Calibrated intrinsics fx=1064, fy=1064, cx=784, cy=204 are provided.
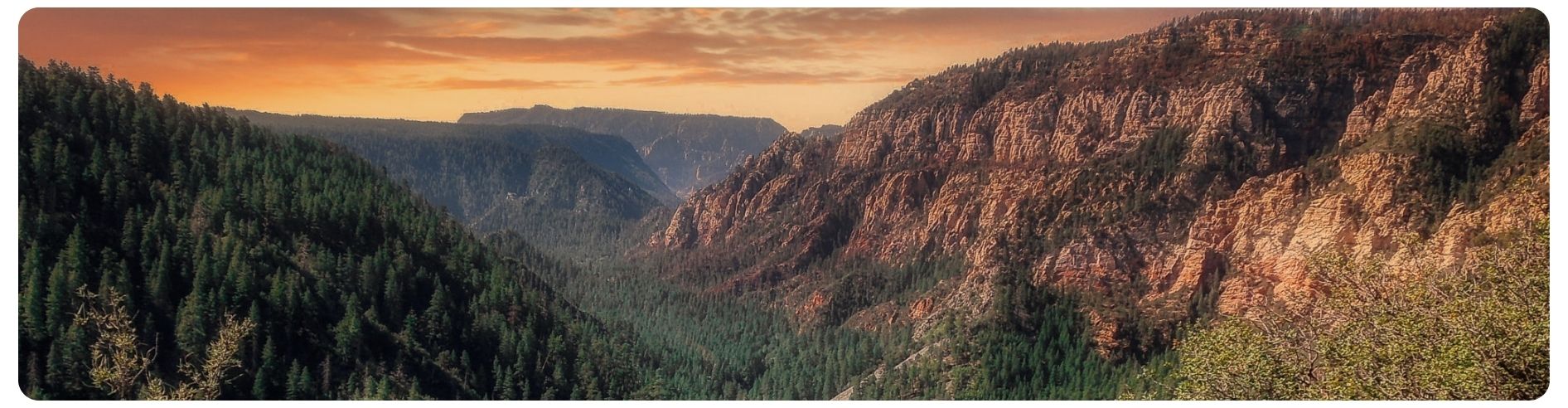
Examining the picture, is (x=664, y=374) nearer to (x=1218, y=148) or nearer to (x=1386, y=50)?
(x=1218, y=148)

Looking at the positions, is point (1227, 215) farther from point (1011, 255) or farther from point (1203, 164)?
point (1011, 255)

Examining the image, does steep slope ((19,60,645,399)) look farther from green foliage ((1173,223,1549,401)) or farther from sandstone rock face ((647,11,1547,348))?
green foliage ((1173,223,1549,401))

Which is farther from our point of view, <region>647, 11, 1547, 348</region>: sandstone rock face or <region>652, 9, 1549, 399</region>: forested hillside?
<region>647, 11, 1547, 348</region>: sandstone rock face

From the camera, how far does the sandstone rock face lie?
69.5 metres

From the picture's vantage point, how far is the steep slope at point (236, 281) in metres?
51.4

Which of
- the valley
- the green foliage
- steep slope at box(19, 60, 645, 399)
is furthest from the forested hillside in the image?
steep slope at box(19, 60, 645, 399)

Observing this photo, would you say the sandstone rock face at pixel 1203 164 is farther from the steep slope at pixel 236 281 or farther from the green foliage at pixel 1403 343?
the steep slope at pixel 236 281

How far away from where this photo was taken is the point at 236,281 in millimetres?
58750

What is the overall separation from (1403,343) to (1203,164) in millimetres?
52376

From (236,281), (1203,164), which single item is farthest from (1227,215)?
(236,281)

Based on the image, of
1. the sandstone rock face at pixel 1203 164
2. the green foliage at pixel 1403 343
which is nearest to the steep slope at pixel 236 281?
the sandstone rock face at pixel 1203 164

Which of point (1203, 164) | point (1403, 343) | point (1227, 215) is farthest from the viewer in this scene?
point (1203, 164)

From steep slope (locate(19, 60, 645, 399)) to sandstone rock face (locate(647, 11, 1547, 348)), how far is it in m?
37.9

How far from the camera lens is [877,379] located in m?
81.9
